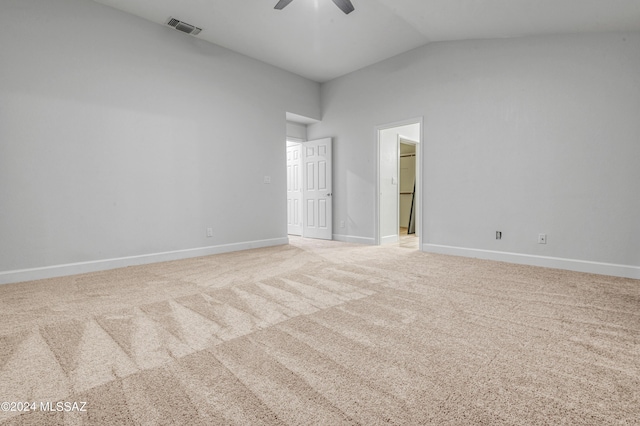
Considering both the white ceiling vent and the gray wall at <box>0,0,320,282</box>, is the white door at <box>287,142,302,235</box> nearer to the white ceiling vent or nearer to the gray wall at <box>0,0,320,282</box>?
the gray wall at <box>0,0,320,282</box>

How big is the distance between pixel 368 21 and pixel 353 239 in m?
3.45

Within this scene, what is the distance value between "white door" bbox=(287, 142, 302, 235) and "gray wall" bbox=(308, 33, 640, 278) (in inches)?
84.4

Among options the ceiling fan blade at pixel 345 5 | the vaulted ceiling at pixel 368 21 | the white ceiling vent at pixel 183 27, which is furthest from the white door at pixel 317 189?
the white ceiling vent at pixel 183 27

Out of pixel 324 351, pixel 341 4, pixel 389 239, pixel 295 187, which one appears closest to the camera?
pixel 324 351

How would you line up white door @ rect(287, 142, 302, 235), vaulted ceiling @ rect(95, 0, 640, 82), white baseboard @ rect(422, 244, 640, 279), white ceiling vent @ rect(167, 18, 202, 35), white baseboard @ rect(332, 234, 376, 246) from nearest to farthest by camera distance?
vaulted ceiling @ rect(95, 0, 640, 82)
white baseboard @ rect(422, 244, 640, 279)
white ceiling vent @ rect(167, 18, 202, 35)
white baseboard @ rect(332, 234, 376, 246)
white door @ rect(287, 142, 302, 235)

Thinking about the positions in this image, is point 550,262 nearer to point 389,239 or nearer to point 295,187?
point 389,239

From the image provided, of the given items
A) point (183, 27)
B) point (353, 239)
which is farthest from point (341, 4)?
point (353, 239)

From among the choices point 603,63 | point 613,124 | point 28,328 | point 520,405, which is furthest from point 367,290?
point 603,63

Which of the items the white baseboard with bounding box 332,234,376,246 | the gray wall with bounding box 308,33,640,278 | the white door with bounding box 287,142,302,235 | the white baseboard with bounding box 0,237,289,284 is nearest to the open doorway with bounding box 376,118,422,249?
the white baseboard with bounding box 332,234,376,246

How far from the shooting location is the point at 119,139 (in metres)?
3.66

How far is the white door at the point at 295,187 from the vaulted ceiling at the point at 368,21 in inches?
85.6

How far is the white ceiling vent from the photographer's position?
12.7ft

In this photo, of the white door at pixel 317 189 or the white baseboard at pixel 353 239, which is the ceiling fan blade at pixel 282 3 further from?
the white baseboard at pixel 353 239

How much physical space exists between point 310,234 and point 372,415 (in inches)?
206
